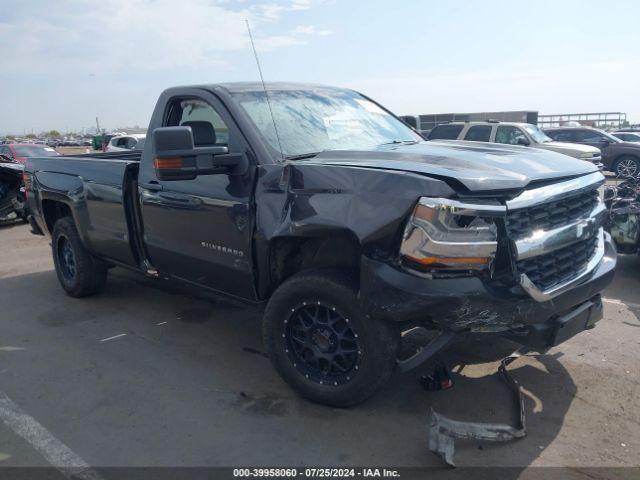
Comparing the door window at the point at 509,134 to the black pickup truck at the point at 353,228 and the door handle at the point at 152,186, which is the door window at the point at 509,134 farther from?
the door handle at the point at 152,186

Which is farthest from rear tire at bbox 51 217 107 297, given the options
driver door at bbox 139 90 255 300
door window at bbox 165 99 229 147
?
door window at bbox 165 99 229 147

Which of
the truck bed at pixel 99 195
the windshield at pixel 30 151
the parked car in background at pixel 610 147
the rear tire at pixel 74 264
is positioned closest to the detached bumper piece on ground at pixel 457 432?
the truck bed at pixel 99 195

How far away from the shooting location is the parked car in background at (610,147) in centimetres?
1666

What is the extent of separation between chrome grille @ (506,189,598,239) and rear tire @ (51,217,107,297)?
14.4 feet

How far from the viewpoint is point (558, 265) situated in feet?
10.6

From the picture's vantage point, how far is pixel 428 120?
25.6 m

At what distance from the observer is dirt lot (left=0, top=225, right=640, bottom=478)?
3123 mm

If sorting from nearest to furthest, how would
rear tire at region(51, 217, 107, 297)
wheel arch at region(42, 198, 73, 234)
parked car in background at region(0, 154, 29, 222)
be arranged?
rear tire at region(51, 217, 107, 297) → wheel arch at region(42, 198, 73, 234) → parked car in background at region(0, 154, 29, 222)

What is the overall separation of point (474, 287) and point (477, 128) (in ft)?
39.9

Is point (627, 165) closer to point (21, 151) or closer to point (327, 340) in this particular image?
point (327, 340)

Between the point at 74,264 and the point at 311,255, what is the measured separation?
3.44m

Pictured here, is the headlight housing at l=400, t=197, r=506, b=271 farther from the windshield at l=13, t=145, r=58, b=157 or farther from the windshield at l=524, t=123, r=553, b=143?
the windshield at l=13, t=145, r=58, b=157

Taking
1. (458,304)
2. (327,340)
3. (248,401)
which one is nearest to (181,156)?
(327,340)

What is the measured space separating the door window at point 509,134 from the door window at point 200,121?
11.0m
